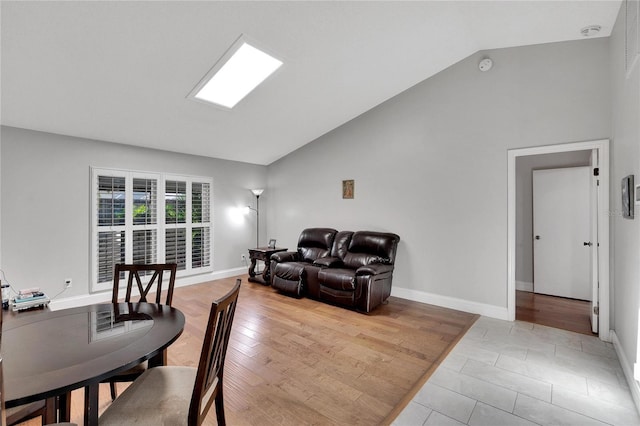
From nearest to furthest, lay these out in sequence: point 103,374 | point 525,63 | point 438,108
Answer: point 103,374, point 525,63, point 438,108

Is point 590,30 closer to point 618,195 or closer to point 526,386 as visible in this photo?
point 618,195

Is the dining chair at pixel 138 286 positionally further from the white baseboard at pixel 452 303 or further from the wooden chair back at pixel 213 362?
the white baseboard at pixel 452 303

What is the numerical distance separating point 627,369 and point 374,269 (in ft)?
7.63

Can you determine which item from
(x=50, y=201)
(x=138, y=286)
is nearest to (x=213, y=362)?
(x=138, y=286)

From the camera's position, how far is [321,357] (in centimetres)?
272

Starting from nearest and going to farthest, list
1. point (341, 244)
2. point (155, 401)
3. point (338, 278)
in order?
1. point (155, 401)
2. point (338, 278)
3. point (341, 244)

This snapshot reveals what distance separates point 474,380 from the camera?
2.37m

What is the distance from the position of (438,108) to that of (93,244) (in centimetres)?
511

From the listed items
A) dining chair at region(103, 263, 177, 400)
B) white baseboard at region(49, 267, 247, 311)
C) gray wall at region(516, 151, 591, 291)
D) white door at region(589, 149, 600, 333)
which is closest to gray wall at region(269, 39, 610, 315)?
white door at region(589, 149, 600, 333)

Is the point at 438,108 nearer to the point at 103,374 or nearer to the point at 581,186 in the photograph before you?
the point at 581,186

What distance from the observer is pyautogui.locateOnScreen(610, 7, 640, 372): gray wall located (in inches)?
86.5

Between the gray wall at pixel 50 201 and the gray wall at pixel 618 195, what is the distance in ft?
18.4

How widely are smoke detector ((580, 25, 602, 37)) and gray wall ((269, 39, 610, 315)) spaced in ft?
0.56

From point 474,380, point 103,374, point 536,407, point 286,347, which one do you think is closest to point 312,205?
point 286,347
